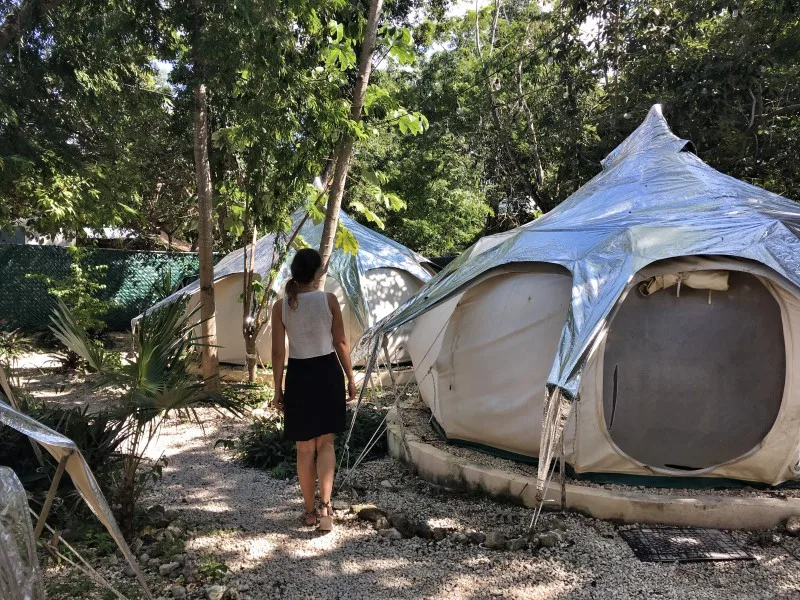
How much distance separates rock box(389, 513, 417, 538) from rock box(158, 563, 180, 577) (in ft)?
4.55

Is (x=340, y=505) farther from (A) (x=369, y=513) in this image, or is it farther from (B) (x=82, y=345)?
(B) (x=82, y=345)

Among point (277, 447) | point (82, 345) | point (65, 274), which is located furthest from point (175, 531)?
point (65, 274)

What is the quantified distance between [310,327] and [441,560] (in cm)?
162

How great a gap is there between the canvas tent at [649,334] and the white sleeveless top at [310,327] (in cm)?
75

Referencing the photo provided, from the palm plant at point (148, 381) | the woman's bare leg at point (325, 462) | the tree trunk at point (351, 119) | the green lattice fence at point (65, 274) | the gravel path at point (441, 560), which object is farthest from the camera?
the green lattice fence at point (65, 274)

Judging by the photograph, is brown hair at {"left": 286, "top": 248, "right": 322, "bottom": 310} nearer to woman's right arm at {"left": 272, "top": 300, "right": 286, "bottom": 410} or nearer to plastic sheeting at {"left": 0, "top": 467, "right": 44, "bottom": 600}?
woman's right arm at {"left": 272, "top": 300, "right": 286, "bottom": 410}

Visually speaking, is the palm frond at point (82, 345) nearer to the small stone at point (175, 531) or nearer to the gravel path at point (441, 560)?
the small stone at point (175, 531)

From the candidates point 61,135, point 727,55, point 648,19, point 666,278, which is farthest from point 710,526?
point 648,19

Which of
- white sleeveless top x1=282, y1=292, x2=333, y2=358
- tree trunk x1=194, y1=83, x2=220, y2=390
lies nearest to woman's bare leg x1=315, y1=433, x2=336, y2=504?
white sleeveless top x1=282, y1=292, x2=333, y2=358

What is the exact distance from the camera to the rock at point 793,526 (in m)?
3.96

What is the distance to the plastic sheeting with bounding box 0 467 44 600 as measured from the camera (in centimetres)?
179

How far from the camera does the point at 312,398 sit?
12.9 feet

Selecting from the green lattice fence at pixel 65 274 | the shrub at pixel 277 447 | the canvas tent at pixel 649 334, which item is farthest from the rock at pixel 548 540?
the green lattice fence at pixel 65 274

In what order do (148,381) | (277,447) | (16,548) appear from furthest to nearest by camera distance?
(277,447)
(148,381)
(16,548)
